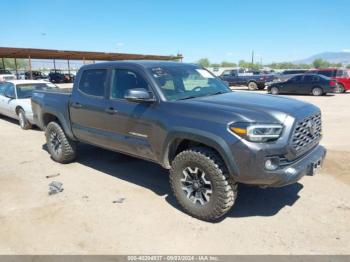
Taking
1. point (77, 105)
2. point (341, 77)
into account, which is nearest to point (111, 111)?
point (77, 105)

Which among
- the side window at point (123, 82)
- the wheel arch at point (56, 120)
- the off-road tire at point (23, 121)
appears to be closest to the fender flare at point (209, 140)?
the side window at point (123, 82)

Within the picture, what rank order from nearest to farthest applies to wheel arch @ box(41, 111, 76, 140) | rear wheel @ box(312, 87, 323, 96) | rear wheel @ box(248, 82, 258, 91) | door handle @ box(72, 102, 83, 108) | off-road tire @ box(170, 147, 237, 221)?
off-road tire @ box(170, 147, 237, 221)
door handle @ box(72, 102, 83, 108)
wheel arch @ box(41, 111, 76, 140)
rear wheel @ box(312, 87, 323, 96)
rear wheel @ box(248, 82, 258, 91)

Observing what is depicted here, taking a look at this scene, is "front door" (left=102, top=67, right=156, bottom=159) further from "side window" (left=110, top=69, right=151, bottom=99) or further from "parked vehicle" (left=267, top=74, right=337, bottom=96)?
"parked vehicle" (left=267, top=74, right=337, bottom=96)

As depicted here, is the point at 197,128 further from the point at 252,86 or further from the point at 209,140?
the point at 252,86

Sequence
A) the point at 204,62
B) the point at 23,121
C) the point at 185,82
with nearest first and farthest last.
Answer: the point at 185,82 < the point at 23,121 < the point at 204,62

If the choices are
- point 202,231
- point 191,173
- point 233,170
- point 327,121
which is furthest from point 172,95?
point 327,121

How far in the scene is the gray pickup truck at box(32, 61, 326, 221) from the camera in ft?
11.2

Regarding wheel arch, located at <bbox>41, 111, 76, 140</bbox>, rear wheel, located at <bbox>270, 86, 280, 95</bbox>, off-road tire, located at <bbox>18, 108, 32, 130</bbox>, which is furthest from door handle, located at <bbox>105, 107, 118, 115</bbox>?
rear wheel, located at <bbox>270, 86, 280, 95</bbox>

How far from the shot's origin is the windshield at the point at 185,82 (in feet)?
14.3

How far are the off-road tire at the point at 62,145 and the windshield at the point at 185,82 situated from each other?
2544mm

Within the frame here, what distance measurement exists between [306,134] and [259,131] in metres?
0.79

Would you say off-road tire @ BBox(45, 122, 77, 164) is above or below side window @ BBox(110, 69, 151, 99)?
below

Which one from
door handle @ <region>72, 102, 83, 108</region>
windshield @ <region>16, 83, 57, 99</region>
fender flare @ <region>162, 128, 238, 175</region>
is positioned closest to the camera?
fender flare @ <region>162, 128, 238, 175</region>

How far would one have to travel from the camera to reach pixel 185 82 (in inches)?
187
